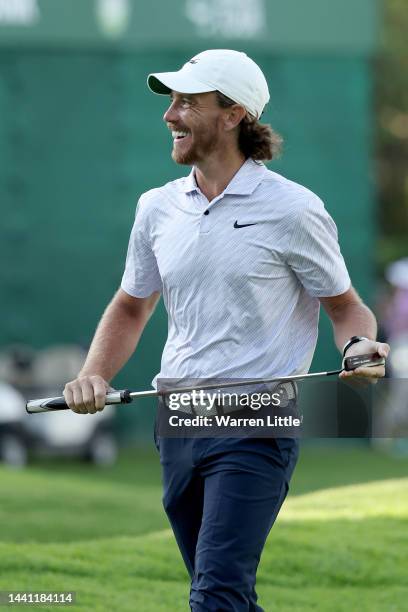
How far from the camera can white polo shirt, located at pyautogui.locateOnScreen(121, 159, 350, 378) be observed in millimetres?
4629

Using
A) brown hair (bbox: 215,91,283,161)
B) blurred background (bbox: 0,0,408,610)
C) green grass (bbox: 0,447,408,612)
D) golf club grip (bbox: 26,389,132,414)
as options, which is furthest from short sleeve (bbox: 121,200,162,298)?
blurred background (bbox: 0,0,408,610)

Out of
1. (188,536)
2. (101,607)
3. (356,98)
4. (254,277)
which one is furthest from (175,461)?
(356,98)

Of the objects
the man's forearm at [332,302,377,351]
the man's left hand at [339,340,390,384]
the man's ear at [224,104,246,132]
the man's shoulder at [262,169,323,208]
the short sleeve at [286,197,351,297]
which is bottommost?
the man's left hand at [339,340,390,384]

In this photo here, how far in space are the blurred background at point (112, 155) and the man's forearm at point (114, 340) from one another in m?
9.53

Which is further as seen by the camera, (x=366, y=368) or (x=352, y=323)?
(x=352, y=323)

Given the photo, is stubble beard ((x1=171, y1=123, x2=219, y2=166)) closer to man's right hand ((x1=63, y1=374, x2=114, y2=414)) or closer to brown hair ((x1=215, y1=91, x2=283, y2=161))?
brown hair ((x1=215, y1=91, x2=283, y2=161))

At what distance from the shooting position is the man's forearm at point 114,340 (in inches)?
196

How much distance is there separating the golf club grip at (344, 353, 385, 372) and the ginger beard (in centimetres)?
88

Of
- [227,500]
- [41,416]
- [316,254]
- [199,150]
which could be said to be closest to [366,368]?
[316,254]

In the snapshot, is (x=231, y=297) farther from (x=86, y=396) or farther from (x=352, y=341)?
(x=86, y=396)

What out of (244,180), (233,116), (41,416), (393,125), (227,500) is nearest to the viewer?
(227,500)

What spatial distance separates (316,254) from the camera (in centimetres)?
467

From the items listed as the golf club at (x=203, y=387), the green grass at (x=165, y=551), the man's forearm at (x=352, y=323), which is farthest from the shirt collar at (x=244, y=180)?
the green grass at (x=165, y=551)

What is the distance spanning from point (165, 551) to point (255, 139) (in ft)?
10.1
